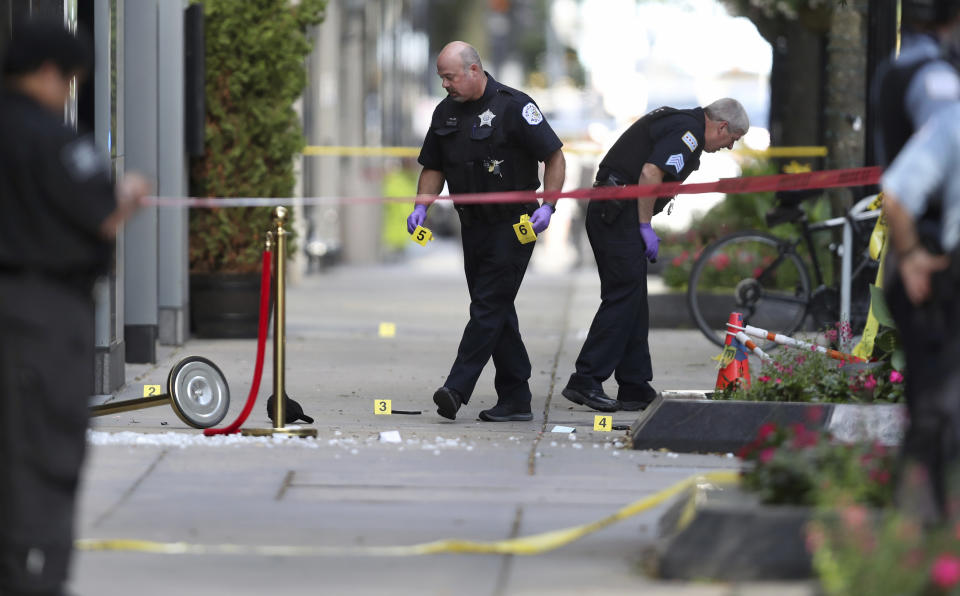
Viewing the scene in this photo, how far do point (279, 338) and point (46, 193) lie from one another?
9.89 ft

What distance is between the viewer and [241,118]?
37.3 feet

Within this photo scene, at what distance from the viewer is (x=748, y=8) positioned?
15.9 metres

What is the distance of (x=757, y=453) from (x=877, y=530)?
2.69 feet

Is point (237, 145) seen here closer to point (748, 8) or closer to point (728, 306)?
point (728, 306)

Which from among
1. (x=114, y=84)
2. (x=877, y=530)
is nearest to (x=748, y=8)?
(x=114, y=84)

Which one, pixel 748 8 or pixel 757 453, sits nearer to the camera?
pixel 757 453

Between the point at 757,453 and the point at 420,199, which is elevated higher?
the point at 420,199

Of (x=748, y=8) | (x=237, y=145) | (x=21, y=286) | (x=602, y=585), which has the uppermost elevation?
(x=748, y=8)

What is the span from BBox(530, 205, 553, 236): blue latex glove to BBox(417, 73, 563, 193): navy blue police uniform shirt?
0.15 m

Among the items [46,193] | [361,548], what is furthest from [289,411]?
[46,193]

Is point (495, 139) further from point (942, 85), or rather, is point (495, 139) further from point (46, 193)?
point (46, 193)

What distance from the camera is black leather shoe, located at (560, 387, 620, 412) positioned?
838 centimetres

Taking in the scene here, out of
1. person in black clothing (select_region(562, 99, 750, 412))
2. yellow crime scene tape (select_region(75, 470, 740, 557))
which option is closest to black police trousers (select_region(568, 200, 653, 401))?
person in black clothing (select_region(562, 99, 750, 412))

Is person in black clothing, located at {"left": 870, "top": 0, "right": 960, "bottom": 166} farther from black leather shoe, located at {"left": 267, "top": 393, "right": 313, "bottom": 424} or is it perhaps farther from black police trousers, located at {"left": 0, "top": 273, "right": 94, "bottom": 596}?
black leather shoe, located at {"left": 267, "top": 393, "right": 313, "bottom": 424}
